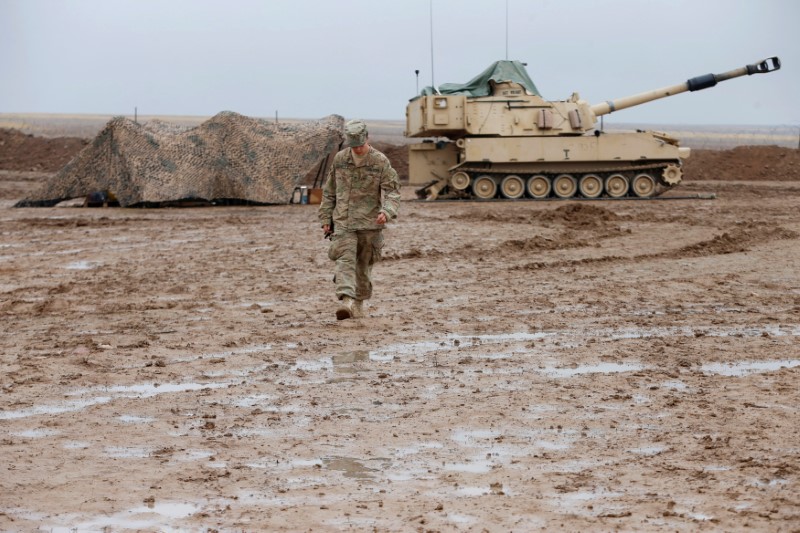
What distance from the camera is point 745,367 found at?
879 cm

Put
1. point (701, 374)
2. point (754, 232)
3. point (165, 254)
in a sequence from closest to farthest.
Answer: point (701, 374) → point (165, 254) → point (754, 232)

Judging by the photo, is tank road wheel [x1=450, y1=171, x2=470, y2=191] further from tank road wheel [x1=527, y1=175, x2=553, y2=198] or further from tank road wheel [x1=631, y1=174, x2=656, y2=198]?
tank road wheel [x1=631, y1=174, x2=656, y2=198]

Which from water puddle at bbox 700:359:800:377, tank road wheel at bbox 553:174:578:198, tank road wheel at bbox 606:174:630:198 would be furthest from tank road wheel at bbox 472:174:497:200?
water puddle at bbox 700:359:800:377

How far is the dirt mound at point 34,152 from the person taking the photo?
43.3 m

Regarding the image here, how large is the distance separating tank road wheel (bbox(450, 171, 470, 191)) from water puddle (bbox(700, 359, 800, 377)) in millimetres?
19831

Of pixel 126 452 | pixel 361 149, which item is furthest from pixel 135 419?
pixel 361 149

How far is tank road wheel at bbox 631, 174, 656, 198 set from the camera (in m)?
29.2

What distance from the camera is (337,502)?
5.55m

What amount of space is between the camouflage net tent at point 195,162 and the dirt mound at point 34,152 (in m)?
17.2

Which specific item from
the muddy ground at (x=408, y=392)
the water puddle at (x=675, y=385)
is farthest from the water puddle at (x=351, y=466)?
the water puddle at (x=675, y=385)

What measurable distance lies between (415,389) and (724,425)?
2.11 m

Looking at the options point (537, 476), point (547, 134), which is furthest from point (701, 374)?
point (547, 134)

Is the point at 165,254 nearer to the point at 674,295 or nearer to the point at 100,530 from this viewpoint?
the point at 674,295

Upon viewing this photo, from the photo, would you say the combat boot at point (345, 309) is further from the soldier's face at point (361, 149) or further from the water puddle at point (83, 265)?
the water puddle at point (83, 265)
